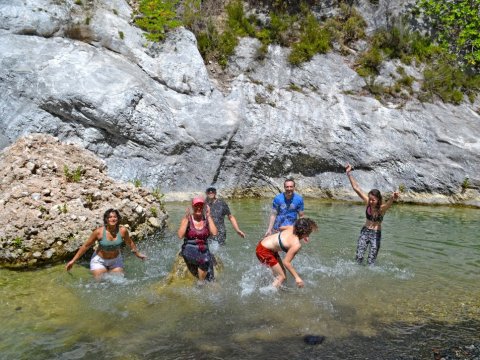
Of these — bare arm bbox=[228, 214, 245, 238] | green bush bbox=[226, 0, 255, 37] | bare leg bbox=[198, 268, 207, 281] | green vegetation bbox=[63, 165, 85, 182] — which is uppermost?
green bush bbox=[226, 0, 255, 37]

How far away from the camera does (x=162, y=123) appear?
51.3ft

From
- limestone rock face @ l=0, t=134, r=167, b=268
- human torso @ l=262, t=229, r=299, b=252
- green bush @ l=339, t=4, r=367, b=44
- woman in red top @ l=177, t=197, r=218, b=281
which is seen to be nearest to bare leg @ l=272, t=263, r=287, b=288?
human torso @ l=262, t=229, r=299, b=252

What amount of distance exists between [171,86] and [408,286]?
38.6ft

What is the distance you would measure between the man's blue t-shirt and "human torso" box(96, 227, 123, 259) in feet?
9.55

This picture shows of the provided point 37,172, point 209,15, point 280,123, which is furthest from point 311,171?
point 37,172

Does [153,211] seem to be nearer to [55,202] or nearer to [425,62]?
[55,202]

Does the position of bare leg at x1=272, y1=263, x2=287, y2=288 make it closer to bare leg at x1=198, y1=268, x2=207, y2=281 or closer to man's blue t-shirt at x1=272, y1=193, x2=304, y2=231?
bare leg at x1=198, y1=268, x2=207, y2=281

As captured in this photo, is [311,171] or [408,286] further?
[311,171]

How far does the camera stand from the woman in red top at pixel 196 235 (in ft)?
22.4

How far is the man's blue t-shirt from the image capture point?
27.1ft

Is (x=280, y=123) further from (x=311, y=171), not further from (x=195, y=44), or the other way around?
(x=195, y=44)

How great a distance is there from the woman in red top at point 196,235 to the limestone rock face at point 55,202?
2567 mm

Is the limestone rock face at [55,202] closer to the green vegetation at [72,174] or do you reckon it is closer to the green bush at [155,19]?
the green vegetation at [72,174]

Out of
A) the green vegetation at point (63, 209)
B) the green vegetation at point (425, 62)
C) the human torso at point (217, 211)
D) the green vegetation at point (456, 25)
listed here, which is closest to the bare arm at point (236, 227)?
the human torso at point (217, 211)
